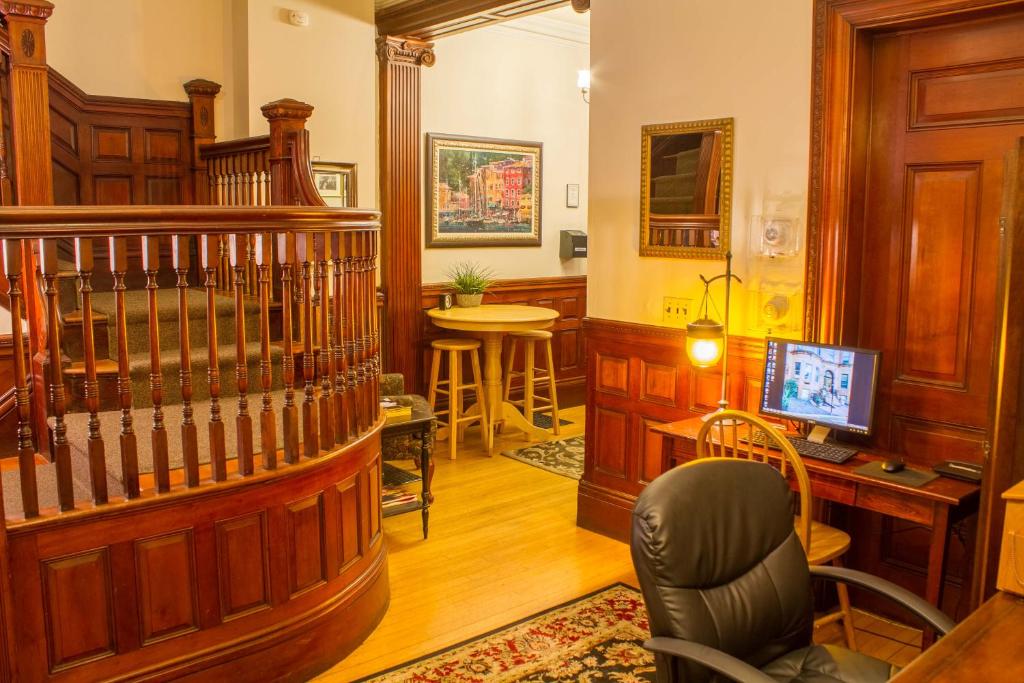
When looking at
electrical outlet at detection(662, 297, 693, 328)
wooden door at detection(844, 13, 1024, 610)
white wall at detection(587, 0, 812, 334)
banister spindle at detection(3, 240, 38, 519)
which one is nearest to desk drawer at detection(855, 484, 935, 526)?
wooden door at detection(844, 13, 1024, 610)

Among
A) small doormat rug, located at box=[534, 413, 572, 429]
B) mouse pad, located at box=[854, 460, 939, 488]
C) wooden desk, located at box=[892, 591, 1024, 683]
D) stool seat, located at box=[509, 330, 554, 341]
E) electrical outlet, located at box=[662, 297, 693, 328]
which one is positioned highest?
electrical outlet, located at box=[662, 297, 693, 328]

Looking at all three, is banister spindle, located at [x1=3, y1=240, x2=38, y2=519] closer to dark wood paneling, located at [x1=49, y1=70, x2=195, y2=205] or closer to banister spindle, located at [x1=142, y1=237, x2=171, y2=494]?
banister spindle, located at [x1=142, y1=237, x2=171, y2=494]

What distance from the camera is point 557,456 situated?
6109mm

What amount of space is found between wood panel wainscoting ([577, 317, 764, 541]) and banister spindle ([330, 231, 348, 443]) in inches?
64.2

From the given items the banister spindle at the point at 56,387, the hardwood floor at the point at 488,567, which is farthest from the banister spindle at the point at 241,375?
the hardwood floor at the point at 488,567

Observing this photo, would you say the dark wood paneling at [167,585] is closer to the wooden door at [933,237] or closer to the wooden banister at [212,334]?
the wooden banister at [212,334]

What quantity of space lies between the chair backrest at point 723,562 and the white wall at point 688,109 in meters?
1.64

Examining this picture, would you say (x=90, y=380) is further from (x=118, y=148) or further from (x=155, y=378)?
(x=118, y=148)

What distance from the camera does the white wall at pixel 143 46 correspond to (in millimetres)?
5055

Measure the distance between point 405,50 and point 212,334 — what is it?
3.86 metres

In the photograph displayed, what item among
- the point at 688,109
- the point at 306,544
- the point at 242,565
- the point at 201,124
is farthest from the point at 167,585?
the point at 201,124

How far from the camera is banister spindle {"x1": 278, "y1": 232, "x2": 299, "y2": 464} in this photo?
3.00m

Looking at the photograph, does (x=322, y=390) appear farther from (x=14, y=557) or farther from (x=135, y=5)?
(x=135, y=5)

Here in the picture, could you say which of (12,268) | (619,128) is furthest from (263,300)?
(619,128)
